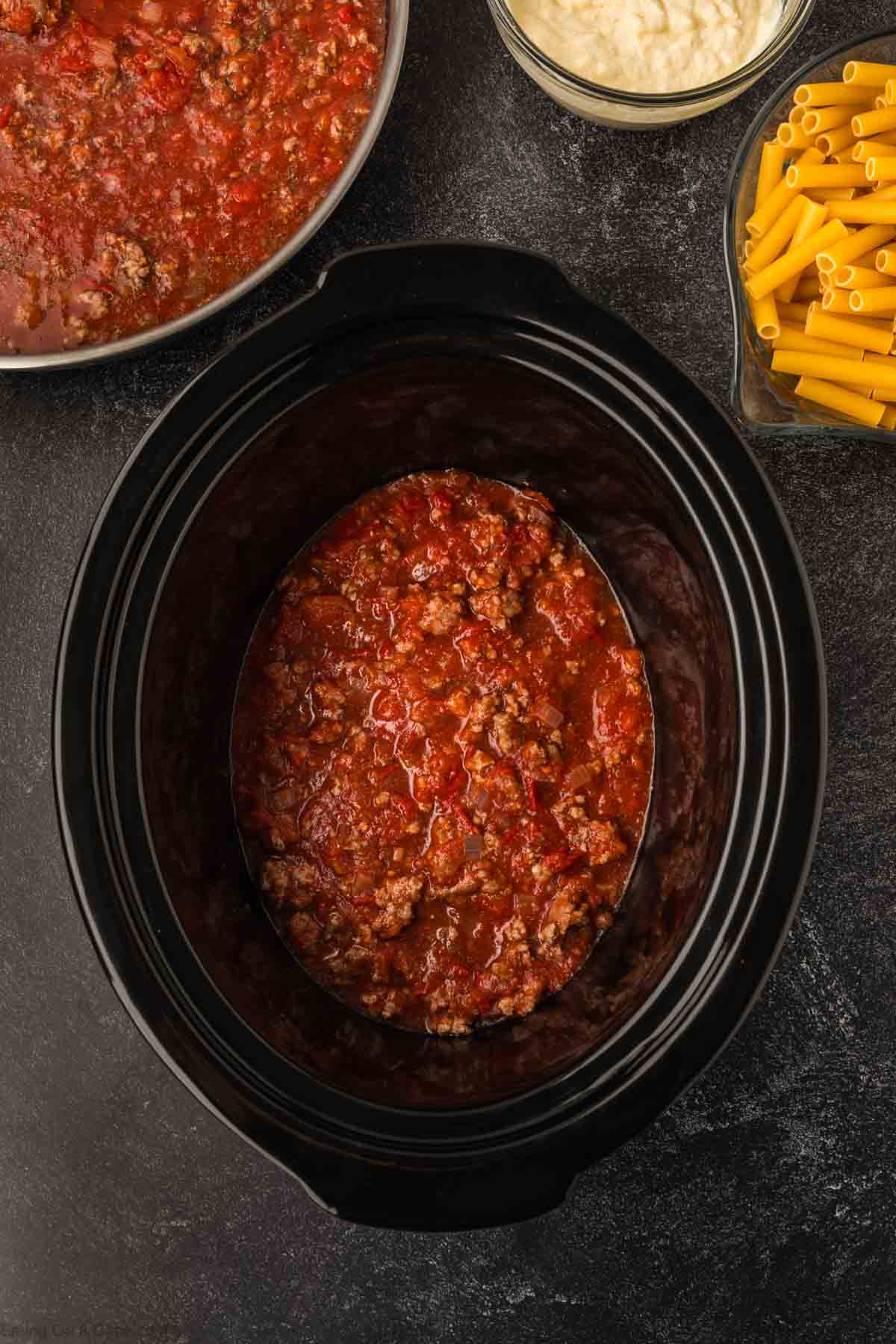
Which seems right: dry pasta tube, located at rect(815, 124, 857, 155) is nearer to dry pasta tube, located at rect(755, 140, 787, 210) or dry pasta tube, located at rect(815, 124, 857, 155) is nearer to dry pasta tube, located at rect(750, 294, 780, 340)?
dry pasta tube, located at rect(755, 140, 787, 210)

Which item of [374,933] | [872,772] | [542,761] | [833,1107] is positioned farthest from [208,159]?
[833,1107]

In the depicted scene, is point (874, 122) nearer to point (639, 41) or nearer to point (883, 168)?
point (883, 168)

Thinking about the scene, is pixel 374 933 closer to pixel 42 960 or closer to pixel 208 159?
pixel 42 960

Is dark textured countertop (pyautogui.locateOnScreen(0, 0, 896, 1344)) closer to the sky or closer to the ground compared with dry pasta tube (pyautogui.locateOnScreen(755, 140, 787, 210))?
closer to the ground

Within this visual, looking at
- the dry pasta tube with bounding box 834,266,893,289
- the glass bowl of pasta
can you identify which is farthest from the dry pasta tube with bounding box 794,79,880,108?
the dry pasta tube with bounding box 834,266,893,289

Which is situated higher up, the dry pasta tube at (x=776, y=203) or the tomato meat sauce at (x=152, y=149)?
the dry pasta tube at (x=776, y=203)

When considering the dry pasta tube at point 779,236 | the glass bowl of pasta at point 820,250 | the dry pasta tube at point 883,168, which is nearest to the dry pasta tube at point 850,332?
the glass bowl of pasta at point 820,250

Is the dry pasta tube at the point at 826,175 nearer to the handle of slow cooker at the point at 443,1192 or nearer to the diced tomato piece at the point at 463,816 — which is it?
the diced tomato piece at the point at 463,816
